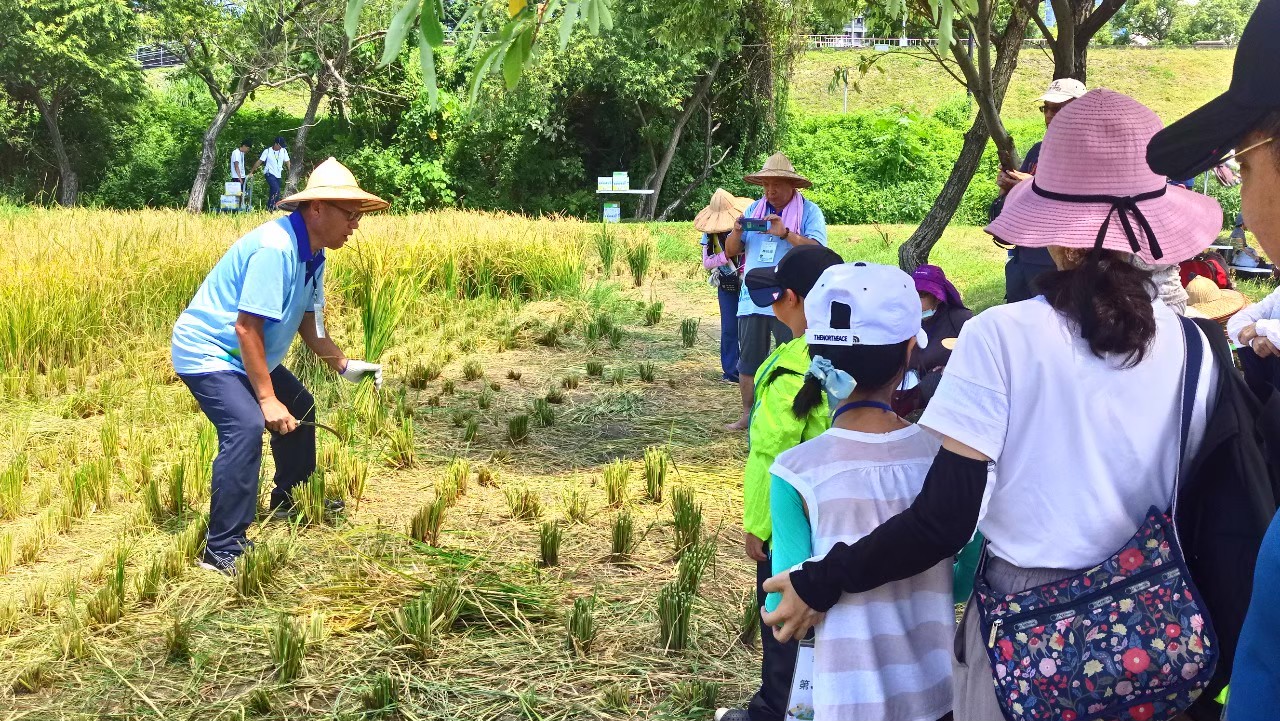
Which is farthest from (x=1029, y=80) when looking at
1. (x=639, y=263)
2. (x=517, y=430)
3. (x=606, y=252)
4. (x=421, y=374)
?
(x=517, y=430)

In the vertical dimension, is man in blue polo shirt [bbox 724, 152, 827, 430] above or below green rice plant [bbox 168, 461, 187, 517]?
above

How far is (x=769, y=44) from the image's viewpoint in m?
24.4

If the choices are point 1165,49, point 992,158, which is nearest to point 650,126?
point 992,158

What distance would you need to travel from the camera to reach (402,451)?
6027 mm

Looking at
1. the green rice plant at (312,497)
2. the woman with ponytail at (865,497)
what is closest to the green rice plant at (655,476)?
the green rice plant at (312,497)

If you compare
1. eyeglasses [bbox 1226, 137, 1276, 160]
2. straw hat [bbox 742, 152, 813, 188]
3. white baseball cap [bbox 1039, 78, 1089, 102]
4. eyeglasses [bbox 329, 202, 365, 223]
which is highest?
white baseball cap [bbox 1039, 78, 1089, 102]

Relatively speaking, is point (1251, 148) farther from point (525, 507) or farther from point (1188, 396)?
point (525, 507)

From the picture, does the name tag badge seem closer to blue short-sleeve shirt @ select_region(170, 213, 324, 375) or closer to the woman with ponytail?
blue short-sleeve shirt @ select_region(170, 213, 324, 375)

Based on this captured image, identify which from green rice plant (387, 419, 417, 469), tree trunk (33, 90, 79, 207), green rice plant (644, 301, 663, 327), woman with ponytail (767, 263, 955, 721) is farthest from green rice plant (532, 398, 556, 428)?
tree trunk (33, 90, 79, 207)

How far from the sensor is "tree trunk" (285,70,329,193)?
2797 cm

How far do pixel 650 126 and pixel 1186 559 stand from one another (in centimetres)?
2584

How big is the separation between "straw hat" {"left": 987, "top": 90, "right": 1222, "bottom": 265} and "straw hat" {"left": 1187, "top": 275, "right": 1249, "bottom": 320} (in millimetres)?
2807

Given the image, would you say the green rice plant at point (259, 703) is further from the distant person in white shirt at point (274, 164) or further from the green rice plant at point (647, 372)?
the distant person in white shirt at point (274, 164)

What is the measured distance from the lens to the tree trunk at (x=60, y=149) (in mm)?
29188
